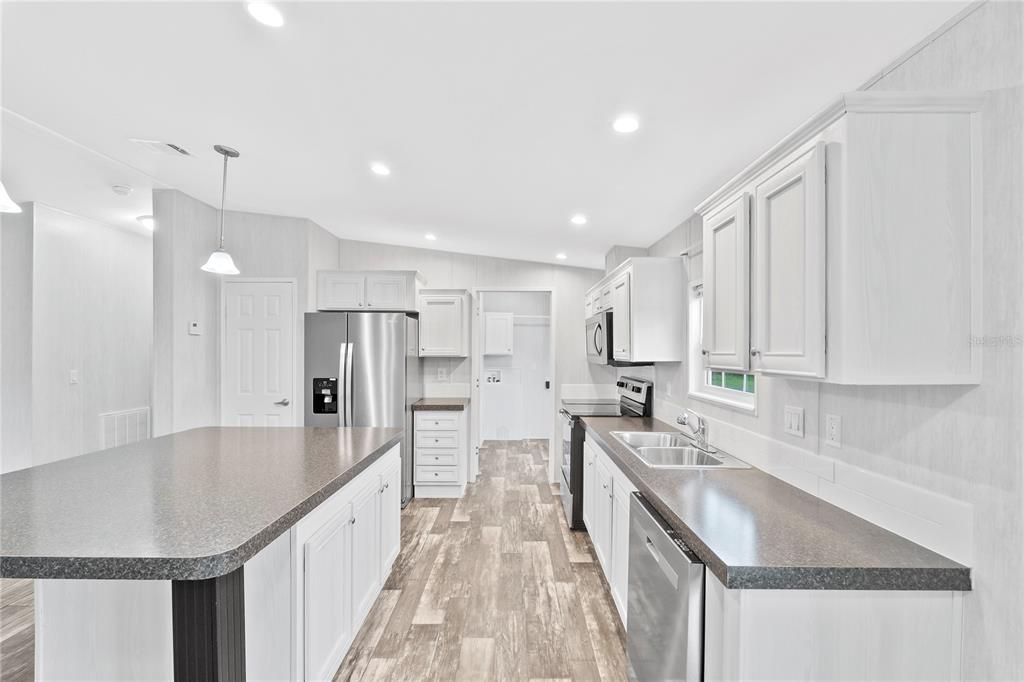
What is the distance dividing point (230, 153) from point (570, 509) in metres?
3.46

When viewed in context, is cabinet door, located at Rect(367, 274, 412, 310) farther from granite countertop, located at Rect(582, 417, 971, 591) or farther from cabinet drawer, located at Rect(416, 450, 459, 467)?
granite countertop, located at Rect(582, 417, 971, 591)

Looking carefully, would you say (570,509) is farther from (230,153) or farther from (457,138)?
(230,153)

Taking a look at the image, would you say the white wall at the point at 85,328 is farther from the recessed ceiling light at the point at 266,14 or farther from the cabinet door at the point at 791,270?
the cabinet door at the point at 791,270

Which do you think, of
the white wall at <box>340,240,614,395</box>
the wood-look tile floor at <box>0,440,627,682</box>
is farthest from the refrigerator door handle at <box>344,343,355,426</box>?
the white wall at <box>340,240,614,395</box>

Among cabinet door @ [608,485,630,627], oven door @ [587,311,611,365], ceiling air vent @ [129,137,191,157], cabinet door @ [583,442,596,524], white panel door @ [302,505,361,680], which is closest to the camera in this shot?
white panel door @ [302,505,361,680]

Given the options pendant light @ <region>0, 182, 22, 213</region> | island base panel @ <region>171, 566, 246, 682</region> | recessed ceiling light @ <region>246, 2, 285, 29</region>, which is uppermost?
recessed ceiling light @ <region>246, 2, 285, 29</region>

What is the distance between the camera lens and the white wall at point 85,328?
417 centimetres

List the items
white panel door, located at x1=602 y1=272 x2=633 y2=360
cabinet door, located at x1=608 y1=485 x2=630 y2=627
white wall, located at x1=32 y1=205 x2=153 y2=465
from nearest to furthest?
1. cabinet door, located at x1=608 y1=485 x2=630 y2=627
2. white panel door, located at x1=602 y1=272 x2=633 y2=360
3. white wall, located at x1=32 y1=205 x2=153 y2=465

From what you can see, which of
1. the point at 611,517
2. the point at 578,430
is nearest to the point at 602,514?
the point at 611,517

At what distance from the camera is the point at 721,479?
198 centimetres

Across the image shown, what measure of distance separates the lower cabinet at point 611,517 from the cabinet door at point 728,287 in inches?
29.3

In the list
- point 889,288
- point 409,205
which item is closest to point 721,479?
point 889,288

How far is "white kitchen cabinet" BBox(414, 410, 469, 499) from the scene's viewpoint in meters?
4.61

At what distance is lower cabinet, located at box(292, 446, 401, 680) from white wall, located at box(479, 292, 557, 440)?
4582mm
